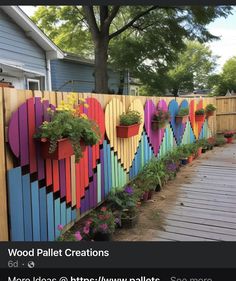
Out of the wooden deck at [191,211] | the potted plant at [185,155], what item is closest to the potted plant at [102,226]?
the wooden deck at [191,211]

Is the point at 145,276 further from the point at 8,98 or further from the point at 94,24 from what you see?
the point at 94,24

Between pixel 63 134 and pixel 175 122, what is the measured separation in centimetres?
526

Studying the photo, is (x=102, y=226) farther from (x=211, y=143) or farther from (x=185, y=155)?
(x=211, y=143)

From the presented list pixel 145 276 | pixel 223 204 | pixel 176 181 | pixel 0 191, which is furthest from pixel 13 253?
pixel 176 181

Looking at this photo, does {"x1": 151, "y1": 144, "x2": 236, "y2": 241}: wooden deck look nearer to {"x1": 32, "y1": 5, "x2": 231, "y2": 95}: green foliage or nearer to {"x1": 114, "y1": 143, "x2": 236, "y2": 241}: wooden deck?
{"x1": 114, "y1": 143, "x2": 236, "y2": 241}: wooden deck

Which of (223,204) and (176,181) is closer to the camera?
(223,204)

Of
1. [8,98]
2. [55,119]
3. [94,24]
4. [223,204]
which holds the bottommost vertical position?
[223,204]

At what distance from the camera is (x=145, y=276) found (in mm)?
1957

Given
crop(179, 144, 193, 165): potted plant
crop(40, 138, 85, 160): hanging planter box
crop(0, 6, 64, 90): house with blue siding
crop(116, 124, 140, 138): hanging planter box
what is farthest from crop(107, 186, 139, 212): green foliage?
crop(0, 6, 64, 90): house with blue siding

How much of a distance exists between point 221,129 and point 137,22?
19.2ft

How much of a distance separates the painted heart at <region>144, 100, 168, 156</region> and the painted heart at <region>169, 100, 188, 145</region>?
1.73 feet

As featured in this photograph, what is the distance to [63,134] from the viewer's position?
9.21ft

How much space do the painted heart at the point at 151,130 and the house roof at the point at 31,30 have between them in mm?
3919

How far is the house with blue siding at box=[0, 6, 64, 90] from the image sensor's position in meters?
7.61
